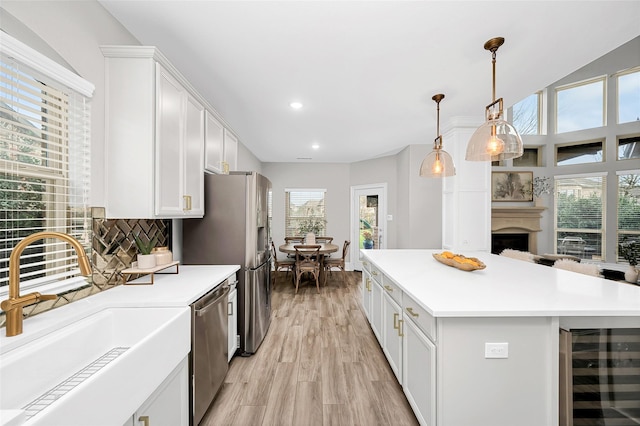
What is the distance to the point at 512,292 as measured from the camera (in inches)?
61.2

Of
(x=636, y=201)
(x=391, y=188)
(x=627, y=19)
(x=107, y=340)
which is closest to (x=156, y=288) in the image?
(x=107, y=340)

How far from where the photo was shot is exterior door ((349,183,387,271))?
223 inches

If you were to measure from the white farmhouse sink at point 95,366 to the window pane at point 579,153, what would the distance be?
8.41m

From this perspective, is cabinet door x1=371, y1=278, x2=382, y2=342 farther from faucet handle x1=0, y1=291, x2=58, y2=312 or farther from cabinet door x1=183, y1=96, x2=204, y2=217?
faucet handle x1=0, y1=291, x2=58, y2=312

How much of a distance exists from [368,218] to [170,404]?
5161 millimetres

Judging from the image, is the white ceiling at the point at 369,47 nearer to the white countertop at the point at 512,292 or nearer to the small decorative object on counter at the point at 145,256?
the small decorative object on counter at the point at 145,256

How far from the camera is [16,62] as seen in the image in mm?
1117

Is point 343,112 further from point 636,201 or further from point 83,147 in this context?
point 636,201

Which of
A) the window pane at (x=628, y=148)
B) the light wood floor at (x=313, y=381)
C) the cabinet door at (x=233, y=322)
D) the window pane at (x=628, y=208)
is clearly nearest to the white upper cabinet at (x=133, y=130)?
the cabinet door at (x=233, y=322)

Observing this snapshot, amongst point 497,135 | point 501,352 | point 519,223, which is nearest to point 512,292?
point 501,352

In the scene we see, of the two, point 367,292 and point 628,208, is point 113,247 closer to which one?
point 367,292

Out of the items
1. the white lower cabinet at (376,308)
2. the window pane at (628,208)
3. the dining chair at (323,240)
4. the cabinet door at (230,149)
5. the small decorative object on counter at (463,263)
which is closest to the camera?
the small decorative object on counter at (463,263)

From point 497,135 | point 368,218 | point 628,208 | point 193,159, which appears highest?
point 497,135

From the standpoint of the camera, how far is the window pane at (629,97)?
17.5 ft
